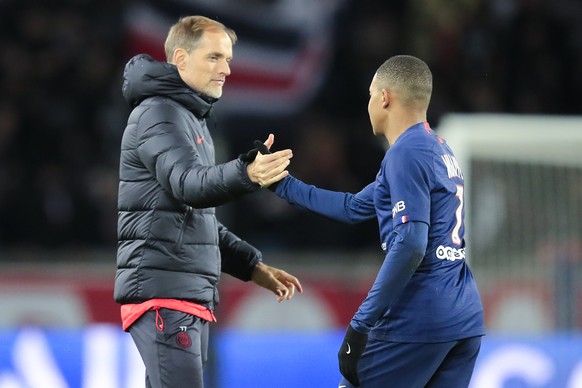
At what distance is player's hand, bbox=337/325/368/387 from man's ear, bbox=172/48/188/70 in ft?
4.04

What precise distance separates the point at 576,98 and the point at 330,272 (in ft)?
12.9

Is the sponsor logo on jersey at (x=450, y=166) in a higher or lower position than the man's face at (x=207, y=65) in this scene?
lower

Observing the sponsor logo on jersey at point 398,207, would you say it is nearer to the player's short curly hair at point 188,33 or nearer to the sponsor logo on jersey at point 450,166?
the sponsor logo on jersey at point 450,166

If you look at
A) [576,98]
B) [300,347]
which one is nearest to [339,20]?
[576,98]

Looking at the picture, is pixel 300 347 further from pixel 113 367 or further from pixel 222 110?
pixel 222 110

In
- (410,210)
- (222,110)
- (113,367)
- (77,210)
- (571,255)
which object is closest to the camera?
(410,210)

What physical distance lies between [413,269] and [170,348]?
0.97 meters

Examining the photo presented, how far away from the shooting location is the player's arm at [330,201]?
4.68m


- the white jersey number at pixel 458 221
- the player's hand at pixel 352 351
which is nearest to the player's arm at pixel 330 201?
the white jersey number at pixel 458 221

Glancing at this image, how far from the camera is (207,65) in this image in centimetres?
462

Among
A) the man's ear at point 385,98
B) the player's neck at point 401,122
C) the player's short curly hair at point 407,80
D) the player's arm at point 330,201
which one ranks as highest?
the player's short curly hair at point 407,80

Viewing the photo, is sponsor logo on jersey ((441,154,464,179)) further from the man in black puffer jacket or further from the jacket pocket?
Result: the jacket pocket

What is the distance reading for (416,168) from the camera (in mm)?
4285

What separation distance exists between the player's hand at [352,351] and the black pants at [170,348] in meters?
0.57
